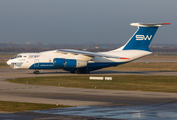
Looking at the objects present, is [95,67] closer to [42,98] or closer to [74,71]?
[74,71]

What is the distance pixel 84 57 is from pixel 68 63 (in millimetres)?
3065

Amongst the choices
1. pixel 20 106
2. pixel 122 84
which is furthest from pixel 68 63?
pixel 20 106

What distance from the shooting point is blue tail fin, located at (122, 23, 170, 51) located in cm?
5025

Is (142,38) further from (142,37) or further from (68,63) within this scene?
(68,63)

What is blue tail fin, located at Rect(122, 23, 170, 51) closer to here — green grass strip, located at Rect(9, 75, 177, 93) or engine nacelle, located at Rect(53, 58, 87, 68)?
engine nacelle, located at Rect(53, 58, 87, 68)

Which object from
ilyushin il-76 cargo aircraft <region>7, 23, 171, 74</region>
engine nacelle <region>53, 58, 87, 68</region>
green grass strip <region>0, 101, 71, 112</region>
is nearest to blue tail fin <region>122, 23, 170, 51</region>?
ilyushin il-76 cargo aircraft <region>7, 23, 171, 74</region>

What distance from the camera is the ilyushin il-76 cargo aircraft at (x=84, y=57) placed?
48562mm

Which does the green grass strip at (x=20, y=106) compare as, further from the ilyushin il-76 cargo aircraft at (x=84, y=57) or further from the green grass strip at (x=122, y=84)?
the ilyushin il-76 cargo aircraft at (x=84, y=57)

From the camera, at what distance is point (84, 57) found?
49.3 metres

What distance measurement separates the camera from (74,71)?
51781mm

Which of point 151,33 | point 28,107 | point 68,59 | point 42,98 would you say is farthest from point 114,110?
point 151,33

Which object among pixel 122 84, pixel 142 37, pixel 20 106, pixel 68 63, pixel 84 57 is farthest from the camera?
pixel 142 37

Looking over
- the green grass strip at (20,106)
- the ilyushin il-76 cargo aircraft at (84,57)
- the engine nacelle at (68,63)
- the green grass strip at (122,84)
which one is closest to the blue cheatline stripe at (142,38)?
the ilyushin il-76 cargo aircraft at (84,57)

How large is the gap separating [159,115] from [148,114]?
65 cm
